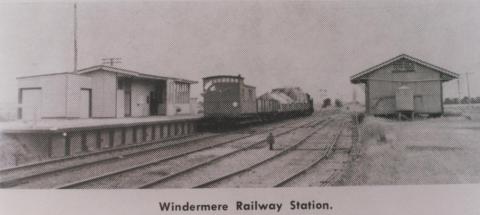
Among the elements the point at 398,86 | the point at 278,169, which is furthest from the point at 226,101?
the point at 278,169

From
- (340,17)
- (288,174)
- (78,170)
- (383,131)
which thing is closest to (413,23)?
(340,17)

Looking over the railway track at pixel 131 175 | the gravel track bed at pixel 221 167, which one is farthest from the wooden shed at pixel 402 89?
the railway track at pixel 131 175

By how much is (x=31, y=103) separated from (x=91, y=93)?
693mm

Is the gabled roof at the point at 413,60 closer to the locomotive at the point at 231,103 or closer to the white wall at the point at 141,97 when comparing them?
the locomotive at the point at 231,103

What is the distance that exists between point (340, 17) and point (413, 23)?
70cm

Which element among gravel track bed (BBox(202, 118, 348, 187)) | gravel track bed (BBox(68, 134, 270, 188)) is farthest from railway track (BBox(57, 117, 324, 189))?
gravel track bed (BBox(202, 118, 348, 187))

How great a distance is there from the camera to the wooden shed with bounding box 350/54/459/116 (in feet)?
12.8

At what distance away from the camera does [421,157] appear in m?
2.93

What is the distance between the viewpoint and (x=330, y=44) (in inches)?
123

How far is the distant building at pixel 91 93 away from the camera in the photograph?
3.42m

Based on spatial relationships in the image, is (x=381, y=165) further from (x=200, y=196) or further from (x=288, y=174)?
(x=200, y=196)

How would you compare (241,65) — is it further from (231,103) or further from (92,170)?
(231,103)

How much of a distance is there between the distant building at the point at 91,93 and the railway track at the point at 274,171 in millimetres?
1352

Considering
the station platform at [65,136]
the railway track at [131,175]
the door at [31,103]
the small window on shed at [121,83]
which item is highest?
the small window on shed at [121,83]
